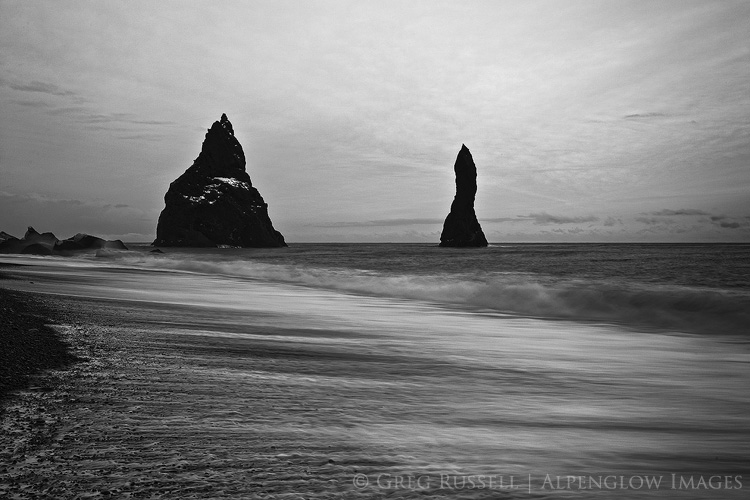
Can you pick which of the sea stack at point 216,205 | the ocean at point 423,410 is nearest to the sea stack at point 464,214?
the sea stack at point 216,205

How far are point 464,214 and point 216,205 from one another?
255 feet

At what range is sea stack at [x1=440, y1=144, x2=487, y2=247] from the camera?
516ft

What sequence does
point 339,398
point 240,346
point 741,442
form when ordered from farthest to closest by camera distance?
point 240,346
point 339,398
point 741,442

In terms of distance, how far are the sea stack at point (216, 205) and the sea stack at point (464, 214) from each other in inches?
2332

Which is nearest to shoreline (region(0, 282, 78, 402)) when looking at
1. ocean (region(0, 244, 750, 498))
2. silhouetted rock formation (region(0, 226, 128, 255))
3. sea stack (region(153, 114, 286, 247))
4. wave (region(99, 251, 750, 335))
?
ocean (region(0, 244, 750, 498))

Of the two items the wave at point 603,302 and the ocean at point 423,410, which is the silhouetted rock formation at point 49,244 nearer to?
the wave at point 603,302

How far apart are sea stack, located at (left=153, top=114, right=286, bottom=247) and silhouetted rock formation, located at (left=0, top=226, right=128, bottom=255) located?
3123 inches

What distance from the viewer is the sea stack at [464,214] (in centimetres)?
15738

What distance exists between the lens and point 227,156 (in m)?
167

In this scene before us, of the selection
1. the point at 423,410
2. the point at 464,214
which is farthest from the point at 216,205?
the point at 423,410

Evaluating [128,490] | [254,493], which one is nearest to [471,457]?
[254,493]

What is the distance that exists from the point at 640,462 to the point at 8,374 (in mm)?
5284

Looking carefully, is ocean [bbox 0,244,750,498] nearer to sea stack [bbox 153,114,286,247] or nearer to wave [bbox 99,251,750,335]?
wave [bbox 99,251,750,335]

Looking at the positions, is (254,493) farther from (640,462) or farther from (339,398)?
(640,462)
